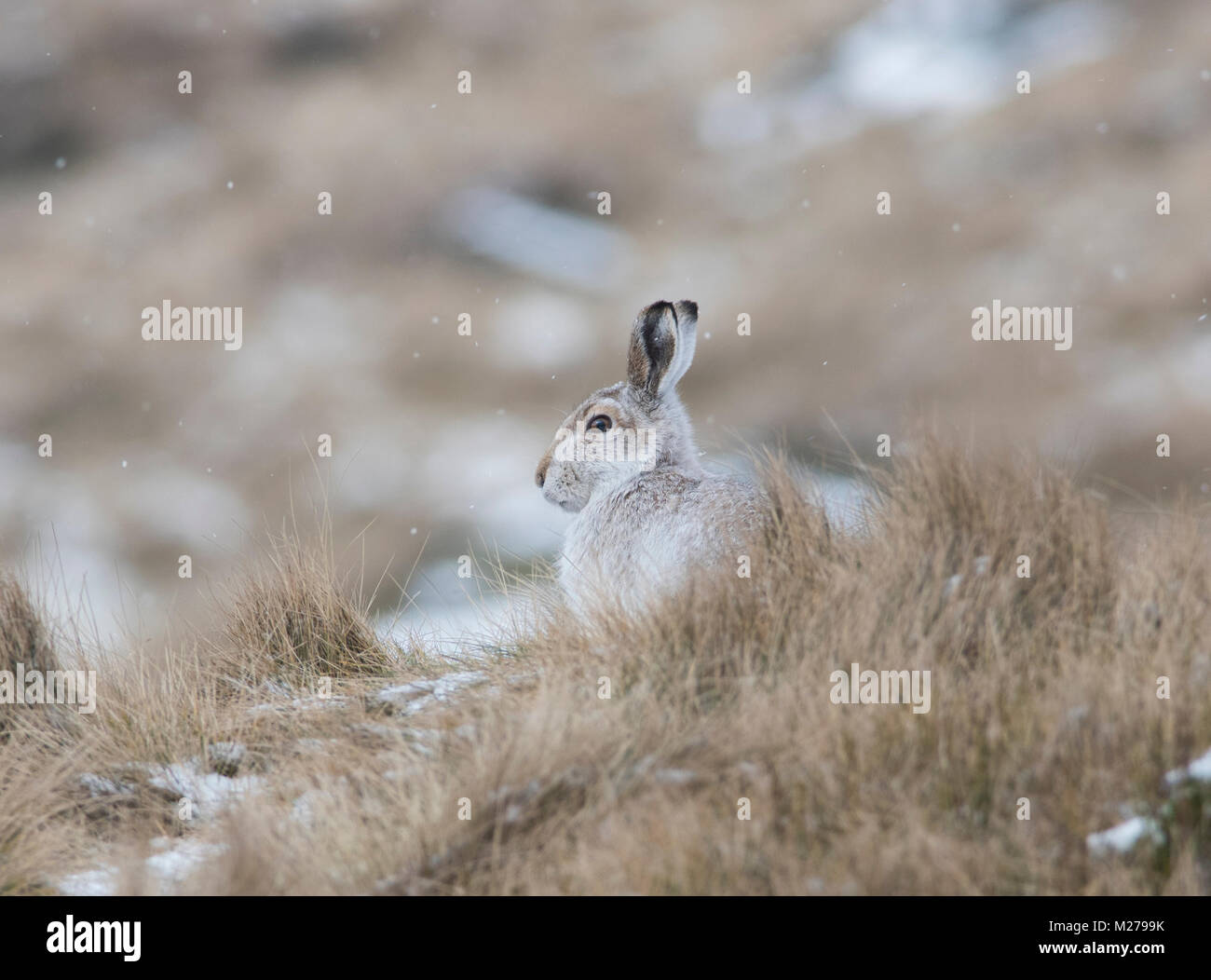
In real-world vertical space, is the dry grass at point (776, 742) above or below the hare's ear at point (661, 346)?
below

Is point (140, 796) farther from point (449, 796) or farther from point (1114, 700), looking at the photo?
point (1114, 700)

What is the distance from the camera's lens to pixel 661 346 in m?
6.92

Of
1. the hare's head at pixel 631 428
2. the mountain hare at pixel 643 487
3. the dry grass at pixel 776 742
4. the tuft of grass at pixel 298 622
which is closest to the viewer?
the dry grass at pixel 776 742

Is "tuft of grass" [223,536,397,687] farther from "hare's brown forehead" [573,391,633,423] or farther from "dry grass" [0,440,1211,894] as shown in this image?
"hare's brown forehead" [573,391,633,423]

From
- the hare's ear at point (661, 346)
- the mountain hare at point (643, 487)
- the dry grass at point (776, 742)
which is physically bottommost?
the dry grass at point (776, 742)

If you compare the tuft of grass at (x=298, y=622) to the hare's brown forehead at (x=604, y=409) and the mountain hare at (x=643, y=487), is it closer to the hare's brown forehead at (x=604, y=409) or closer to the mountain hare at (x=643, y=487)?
the mountain hare at (x=643, y=487)

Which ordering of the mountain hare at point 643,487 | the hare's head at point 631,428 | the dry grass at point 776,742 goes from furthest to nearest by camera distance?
the hare's head at point 631,428, the mountain hare at point 643,487, the dry grass at point 776,742

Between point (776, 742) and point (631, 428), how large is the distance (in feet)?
10.8

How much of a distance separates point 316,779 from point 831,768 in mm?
2268

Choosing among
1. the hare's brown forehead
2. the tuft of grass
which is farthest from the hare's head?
the tuft of grass

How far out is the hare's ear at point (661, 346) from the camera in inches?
268

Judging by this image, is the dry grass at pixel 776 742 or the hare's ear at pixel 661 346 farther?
the hare's ear at pixel 661 346

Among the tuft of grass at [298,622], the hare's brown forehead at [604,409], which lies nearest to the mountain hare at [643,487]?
the hare's brown forehead at [604,409]

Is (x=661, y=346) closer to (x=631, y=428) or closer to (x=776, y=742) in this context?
(x=631, y=428)
